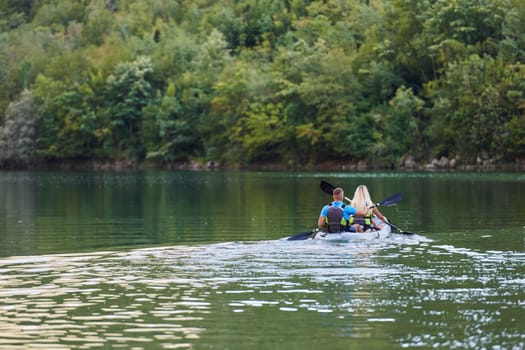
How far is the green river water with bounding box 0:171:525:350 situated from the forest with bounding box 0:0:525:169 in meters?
57.8

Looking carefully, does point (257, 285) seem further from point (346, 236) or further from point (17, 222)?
point (17, 222)

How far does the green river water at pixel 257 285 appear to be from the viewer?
1616 centimetres

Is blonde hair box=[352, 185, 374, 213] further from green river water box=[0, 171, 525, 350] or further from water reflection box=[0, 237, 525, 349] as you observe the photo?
water reflection box=[0, 237, 525, 349]

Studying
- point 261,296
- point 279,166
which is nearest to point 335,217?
point 261,296

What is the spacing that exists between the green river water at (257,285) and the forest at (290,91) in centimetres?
5782

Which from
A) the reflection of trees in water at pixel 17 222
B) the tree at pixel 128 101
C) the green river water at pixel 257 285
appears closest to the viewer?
the green river water at pixel 257 285

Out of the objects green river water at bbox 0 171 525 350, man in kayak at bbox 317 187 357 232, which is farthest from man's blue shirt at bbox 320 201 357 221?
green river water at bbox 0 171 525 350

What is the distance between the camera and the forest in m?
94.4

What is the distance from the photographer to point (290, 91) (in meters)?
110

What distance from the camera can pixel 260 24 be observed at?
154000 millimetres

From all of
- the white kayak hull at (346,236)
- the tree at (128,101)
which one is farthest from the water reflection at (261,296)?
the tree at (128,101)

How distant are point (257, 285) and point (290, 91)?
296ft

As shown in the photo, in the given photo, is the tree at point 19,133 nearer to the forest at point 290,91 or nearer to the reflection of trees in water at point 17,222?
the forest at point 290,91

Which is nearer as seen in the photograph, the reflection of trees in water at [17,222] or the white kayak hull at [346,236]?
the white kayak hull at [346,236]
